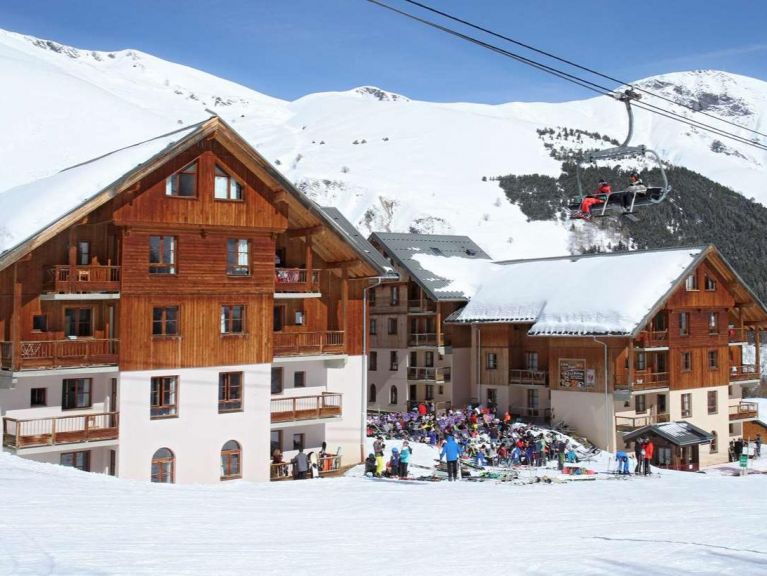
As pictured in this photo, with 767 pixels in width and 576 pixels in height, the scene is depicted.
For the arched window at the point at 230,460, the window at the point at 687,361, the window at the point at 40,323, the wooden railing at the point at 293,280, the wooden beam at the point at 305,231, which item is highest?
the wooden beam at the point at 305,231

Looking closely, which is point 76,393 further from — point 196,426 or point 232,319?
point 232,319

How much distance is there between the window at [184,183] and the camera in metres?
32.7

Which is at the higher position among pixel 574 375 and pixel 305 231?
pixel 305 231

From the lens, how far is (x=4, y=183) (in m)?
137

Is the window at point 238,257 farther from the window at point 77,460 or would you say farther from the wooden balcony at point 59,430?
the window at point 77,460

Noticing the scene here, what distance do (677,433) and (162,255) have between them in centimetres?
2718

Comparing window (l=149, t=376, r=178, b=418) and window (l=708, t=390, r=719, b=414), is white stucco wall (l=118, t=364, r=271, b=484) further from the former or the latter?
window (l=708, t=390, r=719, b=414)

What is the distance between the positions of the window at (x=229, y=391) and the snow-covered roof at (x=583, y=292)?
19396 mm

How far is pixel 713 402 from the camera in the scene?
50594mm

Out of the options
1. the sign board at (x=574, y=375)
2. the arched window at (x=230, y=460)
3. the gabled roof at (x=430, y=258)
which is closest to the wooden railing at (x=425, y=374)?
the gabled roof at (x=430, y=258)

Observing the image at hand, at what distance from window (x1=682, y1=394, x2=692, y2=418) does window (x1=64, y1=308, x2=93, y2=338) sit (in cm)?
3129

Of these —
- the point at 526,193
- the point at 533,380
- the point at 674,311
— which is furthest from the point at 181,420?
the point at 526,193

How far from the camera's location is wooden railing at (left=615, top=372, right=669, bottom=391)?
45.1 m

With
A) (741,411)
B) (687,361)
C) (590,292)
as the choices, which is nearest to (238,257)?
(590,292)
